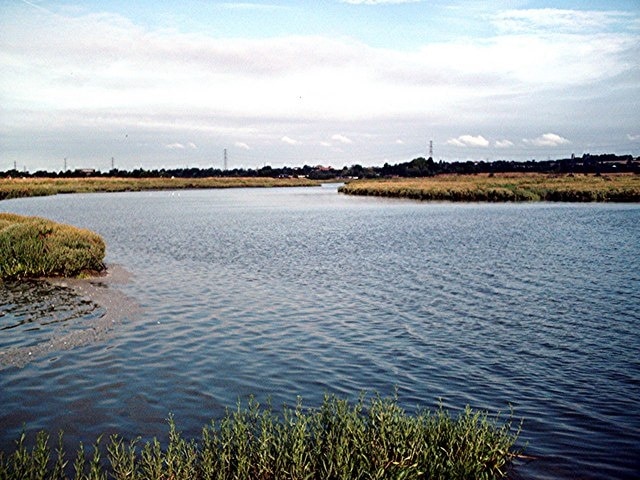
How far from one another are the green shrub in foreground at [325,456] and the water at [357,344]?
3.47ft

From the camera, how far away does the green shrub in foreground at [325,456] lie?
307 inches

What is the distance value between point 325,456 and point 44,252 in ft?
66.8

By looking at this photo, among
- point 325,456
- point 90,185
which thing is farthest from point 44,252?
point 90,185

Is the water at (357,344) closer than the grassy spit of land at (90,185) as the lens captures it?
Yes

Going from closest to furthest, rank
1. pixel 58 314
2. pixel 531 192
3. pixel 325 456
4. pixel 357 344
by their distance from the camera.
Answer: pixel 325 456
pixel 357 344
pixel 58 314
pixel 531 192

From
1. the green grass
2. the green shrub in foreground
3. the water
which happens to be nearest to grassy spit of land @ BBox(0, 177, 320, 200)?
the green grass

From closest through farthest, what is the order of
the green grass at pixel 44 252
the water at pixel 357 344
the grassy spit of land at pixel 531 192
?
the water at pixel 357 344 → the green grass at pixel 44 252 → the grassy spit of land at pixel 531 192

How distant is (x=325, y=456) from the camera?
26.9 ft

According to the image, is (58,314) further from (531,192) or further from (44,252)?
(531,192)

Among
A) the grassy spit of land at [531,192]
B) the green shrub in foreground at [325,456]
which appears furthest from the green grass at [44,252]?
the grassy spit of land at [531,192]

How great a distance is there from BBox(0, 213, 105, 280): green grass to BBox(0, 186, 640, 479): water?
1998mm

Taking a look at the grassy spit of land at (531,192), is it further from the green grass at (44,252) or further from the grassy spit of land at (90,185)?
the green grass at (44,252)

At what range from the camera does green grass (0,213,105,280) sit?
24203 millimetres

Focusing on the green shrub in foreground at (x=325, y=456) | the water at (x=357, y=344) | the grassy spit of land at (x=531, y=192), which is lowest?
the water at (x=357, y=344)
